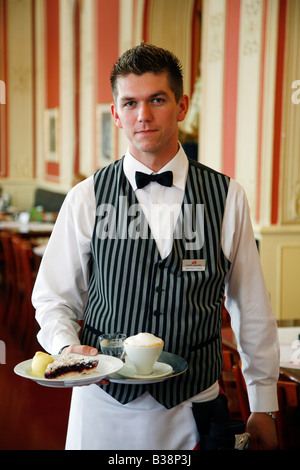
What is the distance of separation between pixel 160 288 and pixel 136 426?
0.35 m

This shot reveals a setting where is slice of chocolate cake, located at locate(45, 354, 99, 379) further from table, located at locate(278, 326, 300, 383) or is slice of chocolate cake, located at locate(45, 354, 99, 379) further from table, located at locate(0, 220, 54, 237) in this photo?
table, located at locate(0, 220, 54, 237)

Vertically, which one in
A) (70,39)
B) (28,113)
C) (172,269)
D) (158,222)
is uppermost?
(70,39)

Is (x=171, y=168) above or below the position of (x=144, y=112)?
below

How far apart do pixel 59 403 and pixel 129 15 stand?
523 centimetres

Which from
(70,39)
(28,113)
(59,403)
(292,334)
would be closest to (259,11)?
(292,334)

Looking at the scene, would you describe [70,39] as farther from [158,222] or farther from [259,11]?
[158,222]

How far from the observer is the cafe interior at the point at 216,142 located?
12.1ft

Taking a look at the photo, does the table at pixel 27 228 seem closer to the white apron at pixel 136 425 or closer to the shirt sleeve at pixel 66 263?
the shirt sleeve at pixel 66 263

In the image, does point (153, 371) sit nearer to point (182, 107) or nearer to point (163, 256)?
point (163, 256)

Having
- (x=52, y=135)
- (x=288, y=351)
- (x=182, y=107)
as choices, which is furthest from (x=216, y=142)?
(x=52, y=135)

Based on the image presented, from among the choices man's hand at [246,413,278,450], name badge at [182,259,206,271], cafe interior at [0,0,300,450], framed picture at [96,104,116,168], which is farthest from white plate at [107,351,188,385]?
framed picture at [96,104,116,168]

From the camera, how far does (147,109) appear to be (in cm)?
152

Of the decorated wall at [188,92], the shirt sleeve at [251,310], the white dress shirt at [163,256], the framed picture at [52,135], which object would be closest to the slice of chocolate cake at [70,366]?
the white dress shirt at [163,256]

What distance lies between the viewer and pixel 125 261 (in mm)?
1620
